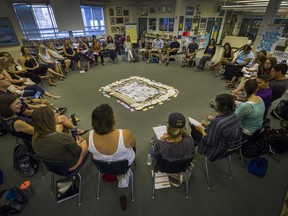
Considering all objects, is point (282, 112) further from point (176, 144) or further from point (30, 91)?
point (30, 91)

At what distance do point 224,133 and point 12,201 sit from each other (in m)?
2.35

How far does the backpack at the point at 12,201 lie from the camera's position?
1.49 m

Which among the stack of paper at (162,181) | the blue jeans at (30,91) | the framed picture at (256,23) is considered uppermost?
the framed picture at (256,23)

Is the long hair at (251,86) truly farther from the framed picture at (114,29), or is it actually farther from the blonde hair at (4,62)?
the framed picture at (114,29)

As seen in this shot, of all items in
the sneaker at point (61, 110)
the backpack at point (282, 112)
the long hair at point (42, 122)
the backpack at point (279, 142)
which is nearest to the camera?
the long hair at point (42, 122)

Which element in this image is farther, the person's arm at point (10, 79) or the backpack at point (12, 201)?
the person's arm at point (10, 79)

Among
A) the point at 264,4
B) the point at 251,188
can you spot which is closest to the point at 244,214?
the point at 251,188

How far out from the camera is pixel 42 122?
52.4 inches

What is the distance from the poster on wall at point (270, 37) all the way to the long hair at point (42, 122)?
617 cm

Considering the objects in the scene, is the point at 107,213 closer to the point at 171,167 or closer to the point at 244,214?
the point at 171,167

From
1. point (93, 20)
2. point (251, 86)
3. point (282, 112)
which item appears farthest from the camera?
point (93, 20)

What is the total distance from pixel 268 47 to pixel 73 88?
20.7ft

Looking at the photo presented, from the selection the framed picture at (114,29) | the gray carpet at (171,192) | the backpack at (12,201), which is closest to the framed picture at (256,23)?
the framed picture at (114,29)

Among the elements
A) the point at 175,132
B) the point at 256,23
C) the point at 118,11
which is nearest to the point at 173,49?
the point at 118,11
